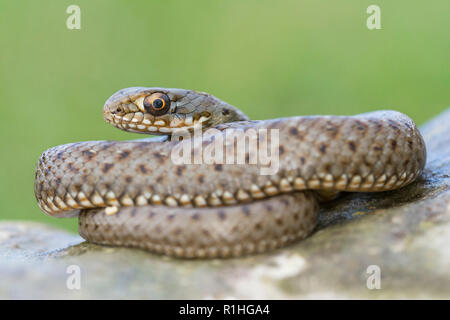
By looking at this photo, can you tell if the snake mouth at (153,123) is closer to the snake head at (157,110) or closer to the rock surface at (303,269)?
the snake head at (157,110)

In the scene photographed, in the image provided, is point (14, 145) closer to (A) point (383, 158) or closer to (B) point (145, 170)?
(B) point (145, 170)

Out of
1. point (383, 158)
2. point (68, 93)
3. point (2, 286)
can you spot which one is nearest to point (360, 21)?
point (68, 93)

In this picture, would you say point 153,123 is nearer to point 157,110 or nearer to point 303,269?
point 157,110

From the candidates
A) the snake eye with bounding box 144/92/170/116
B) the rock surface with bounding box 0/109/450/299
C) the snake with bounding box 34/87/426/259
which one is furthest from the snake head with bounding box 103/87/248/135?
the rock surface with bounding box 0/109/450/299

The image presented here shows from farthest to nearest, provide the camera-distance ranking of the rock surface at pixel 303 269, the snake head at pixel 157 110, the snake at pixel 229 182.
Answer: the snake head at pixel 157 110 < the snake at pixel 229 182 < the rock surface at pixel 303 269

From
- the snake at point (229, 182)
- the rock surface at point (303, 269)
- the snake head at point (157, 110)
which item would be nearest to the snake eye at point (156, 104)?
the snake head at point (157, 110)

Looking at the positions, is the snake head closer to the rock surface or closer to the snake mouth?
the snake mouth

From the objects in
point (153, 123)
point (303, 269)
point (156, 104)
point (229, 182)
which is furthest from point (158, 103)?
point (303, 269)

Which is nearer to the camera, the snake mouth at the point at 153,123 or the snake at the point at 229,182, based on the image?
the snake at the point at 229,182
